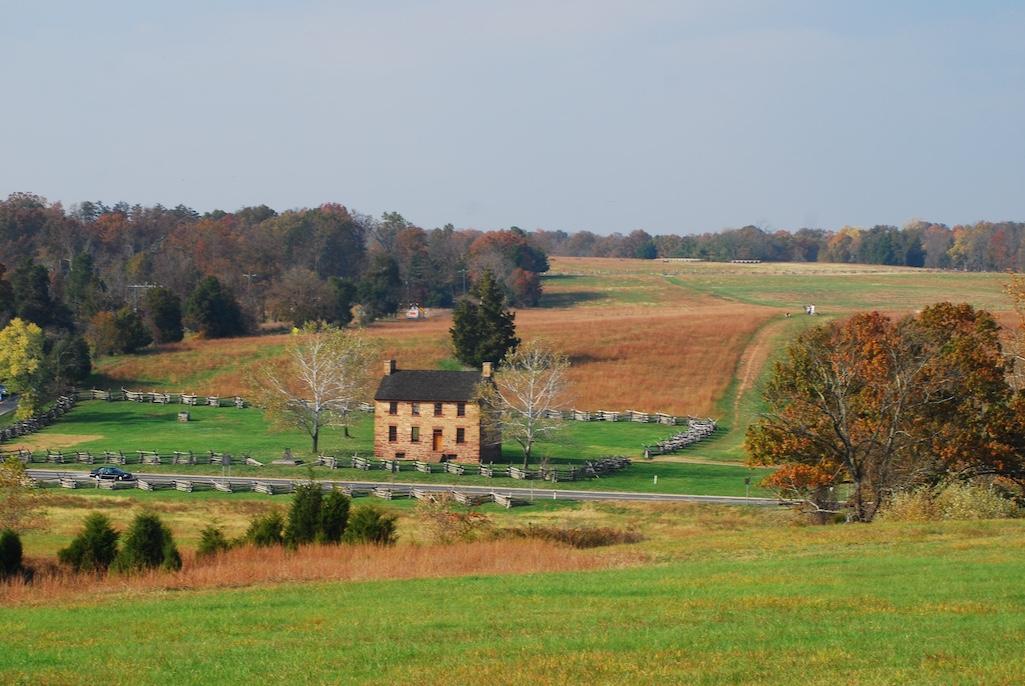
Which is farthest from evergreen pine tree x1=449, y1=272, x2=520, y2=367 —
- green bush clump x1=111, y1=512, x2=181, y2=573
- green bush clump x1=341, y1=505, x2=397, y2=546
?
green bush clump x1=111, y1=512, x2=181, y2=573

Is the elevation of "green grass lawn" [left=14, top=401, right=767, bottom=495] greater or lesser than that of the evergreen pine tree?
lesser

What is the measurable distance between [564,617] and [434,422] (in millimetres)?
48830

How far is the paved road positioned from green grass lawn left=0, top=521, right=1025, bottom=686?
27.7 metres

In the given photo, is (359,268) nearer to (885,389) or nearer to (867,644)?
(885,389)

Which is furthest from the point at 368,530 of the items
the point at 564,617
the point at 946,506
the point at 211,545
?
the point at 946,506

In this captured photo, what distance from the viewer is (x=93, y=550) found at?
32031 millimetres

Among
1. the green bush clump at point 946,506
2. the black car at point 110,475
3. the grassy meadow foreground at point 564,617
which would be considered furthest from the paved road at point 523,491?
the grassy meadow foreground at point 564,617

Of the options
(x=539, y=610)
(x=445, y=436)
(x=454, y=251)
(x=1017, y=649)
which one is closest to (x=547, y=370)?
(x=445, y=436)

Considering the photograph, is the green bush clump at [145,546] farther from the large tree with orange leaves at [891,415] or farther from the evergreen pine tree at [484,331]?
the evergreen pine tree at [484,331]

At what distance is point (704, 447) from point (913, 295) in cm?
9177

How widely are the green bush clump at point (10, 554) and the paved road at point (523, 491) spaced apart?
81.5 feet

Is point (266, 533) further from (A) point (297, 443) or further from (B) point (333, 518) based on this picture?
(A) point (297, 443)

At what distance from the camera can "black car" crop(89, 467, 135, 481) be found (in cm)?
5991

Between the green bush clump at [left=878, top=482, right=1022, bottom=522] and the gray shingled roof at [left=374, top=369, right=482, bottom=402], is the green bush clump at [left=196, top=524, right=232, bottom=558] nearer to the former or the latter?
the green bush clump at [left=878, top=482, right=1022, bottom=522]
